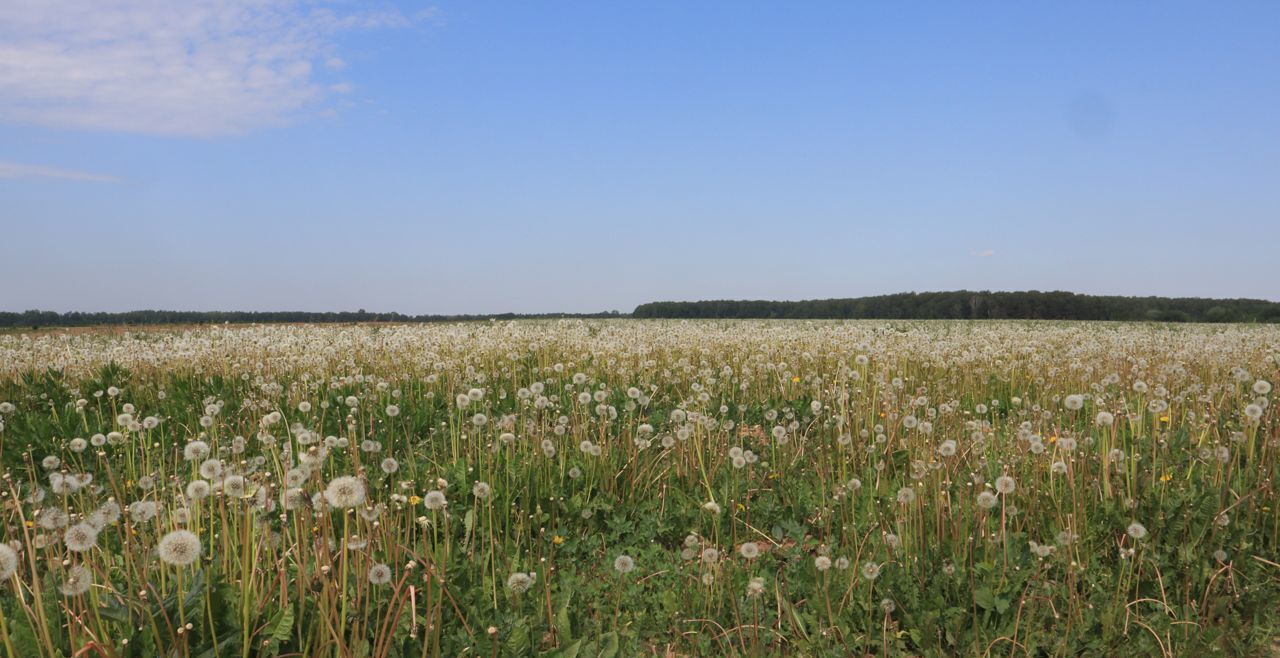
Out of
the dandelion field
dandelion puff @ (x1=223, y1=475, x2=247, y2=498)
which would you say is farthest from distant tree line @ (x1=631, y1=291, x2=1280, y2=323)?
dandelion puff @ (x1=223, y1=475, x2=247, y2=498)

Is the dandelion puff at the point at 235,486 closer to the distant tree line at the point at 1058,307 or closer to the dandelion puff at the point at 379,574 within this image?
the dandelion puff at the point at 379,574

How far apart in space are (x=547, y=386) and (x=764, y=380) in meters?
2.54

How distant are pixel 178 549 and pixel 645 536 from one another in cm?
281

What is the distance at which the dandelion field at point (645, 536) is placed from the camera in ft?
9.57

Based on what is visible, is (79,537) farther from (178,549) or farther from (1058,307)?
(1058,307)

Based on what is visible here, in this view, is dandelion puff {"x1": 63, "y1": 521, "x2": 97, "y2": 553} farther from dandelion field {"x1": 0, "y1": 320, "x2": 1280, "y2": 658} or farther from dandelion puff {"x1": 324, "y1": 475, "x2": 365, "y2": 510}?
dandelion puff {"x1": 324, "y1": 475, "x2": 365, "y2": 510}

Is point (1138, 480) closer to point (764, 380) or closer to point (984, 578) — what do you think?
point (984, 578)

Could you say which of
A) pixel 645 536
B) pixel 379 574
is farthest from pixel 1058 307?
pixel 379 574

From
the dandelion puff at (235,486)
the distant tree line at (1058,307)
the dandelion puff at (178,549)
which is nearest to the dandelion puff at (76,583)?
the dandelion puff at (178,549)

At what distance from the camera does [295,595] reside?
3.16 meters

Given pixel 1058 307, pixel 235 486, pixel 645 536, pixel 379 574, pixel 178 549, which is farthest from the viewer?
pixel 1058 307

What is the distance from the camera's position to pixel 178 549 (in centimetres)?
248

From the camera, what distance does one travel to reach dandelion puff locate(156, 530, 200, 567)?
2451mm

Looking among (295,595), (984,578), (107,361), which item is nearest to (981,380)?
(984,578)
